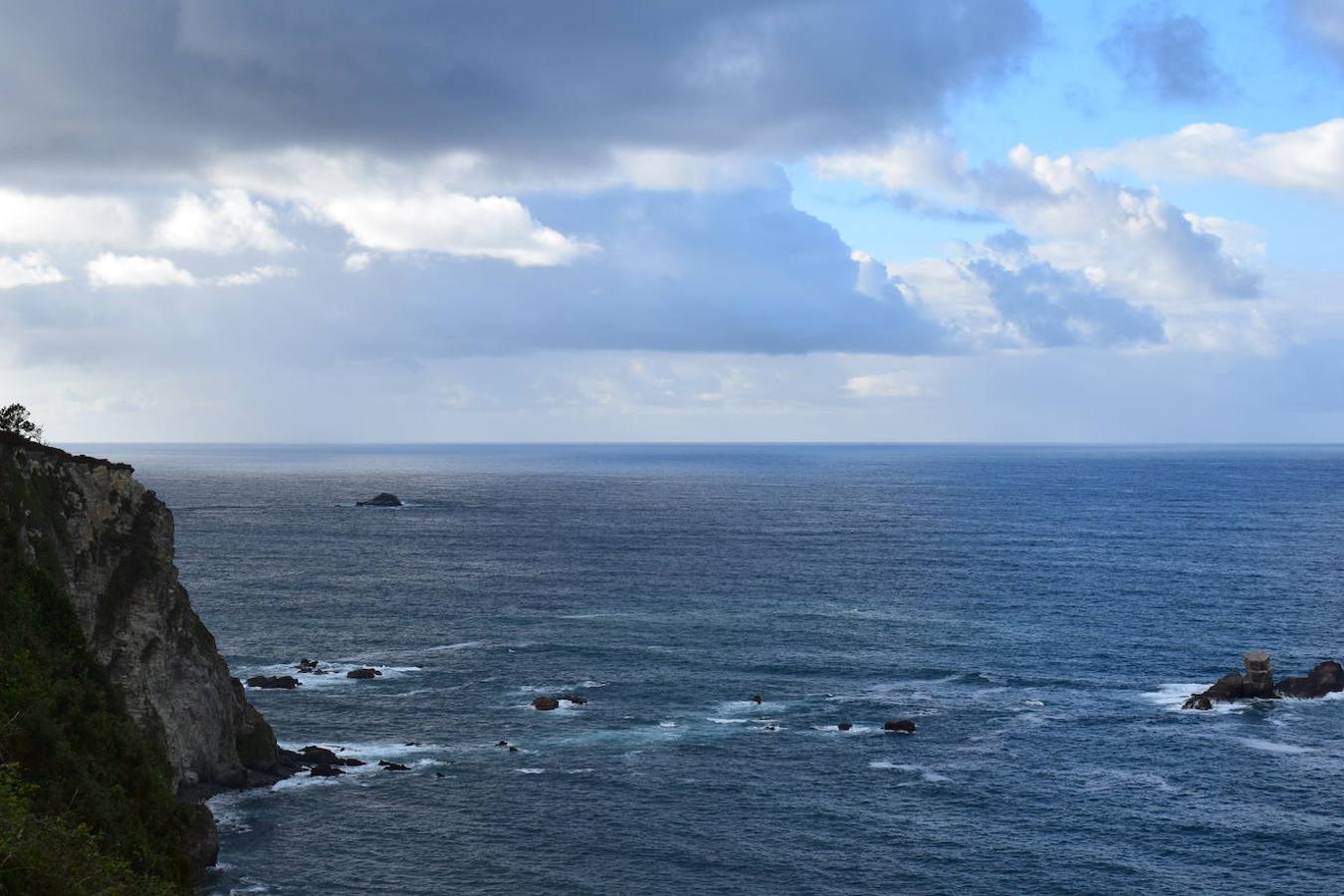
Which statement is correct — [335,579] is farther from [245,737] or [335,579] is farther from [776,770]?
[776,770]

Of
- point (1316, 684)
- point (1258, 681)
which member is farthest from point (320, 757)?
point (1316, 684)

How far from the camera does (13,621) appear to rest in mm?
63812

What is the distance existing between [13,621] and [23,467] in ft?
57.4

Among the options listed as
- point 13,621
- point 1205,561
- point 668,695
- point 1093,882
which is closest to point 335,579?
point 668,695

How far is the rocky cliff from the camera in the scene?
178ft

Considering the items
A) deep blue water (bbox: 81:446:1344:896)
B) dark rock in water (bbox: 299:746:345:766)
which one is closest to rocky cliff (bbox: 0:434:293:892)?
dark rock in water (bbox: 299:746:345:766)

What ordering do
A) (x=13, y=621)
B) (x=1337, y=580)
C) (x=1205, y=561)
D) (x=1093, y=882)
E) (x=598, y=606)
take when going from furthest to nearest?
(x=1205, y=561), (x=1337, y=580), (x=598, y=606), (x=1093, y=882), (x=13, y=621)

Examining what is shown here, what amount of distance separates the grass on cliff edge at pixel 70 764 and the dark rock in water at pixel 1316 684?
97.8 meters

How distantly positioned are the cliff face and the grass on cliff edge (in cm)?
Answer: 470

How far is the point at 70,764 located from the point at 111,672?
90.3 feet

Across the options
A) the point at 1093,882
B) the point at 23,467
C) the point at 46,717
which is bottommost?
the point at 1093,882

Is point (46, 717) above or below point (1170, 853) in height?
above

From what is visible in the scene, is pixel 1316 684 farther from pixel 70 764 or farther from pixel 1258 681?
pixel 70 764

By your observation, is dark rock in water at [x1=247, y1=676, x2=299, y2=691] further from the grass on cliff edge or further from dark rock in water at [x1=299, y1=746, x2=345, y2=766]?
the grass on cliff edge
